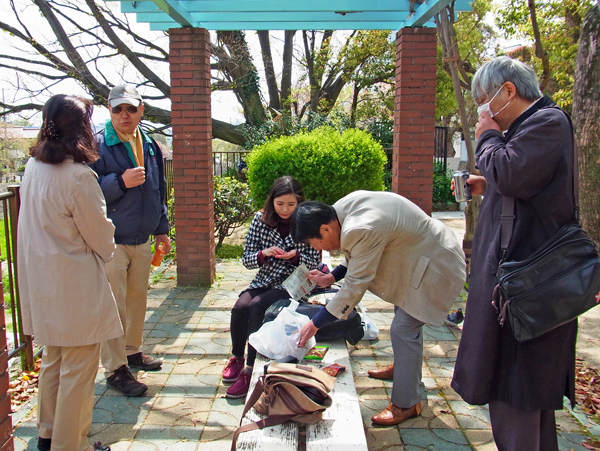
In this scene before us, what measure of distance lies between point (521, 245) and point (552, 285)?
0.23 m

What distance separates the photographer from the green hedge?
7988 mm

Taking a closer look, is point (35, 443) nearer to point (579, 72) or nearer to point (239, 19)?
point (239, 19)

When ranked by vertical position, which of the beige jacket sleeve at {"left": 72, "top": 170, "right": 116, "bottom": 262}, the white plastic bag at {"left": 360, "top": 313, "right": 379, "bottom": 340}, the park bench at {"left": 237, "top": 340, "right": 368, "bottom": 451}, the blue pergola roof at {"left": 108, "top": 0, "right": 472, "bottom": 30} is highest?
the blue pergola roof at {"left": 108, "top": 0, "right": 472, "bottom": 30}

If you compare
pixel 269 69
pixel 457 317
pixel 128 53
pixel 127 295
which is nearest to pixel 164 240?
pixel 127 295

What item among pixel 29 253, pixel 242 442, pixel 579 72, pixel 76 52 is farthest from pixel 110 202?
pixel 76 52

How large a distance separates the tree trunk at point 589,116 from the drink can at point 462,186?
15.7ft

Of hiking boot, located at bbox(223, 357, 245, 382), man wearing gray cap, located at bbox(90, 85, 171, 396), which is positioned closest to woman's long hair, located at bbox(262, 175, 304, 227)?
man wearing gray cap, located at bbox(90, 85, 171, 396)

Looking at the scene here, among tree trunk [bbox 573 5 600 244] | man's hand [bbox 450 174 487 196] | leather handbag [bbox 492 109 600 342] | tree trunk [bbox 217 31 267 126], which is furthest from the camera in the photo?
tree trunk [bbox 217 31 267 126]

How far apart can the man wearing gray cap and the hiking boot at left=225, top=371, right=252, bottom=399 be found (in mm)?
586

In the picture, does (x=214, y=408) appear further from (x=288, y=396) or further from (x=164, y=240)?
(x=164, y=240)

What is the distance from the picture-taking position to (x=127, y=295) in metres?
3.86

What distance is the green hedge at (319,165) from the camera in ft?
26.2

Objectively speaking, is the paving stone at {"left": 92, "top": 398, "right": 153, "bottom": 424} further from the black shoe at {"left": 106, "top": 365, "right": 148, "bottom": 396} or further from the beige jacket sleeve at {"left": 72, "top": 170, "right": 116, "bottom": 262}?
the beige jacket sleeve at {"left": 72, "top": 170, "right": 116, "bottom": 262}

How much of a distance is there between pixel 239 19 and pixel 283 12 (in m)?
0.51
